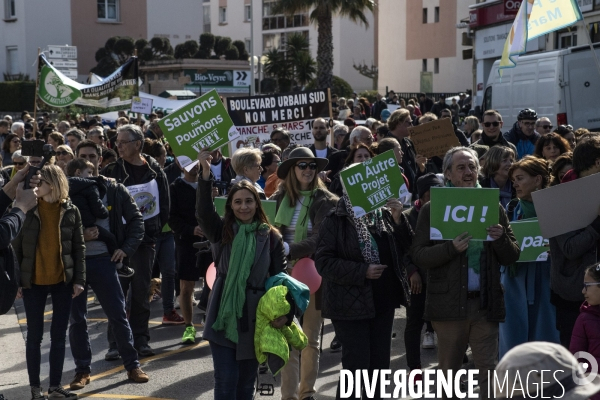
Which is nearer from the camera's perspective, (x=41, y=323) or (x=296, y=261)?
(x=296, y=261)

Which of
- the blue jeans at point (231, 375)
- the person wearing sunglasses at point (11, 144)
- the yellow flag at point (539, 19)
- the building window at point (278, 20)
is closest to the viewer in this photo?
the blue jeans at point (231, 375)

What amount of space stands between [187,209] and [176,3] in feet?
163

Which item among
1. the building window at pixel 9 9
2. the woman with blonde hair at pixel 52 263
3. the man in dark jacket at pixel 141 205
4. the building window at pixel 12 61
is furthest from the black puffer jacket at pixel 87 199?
the building window at pixel 9 9

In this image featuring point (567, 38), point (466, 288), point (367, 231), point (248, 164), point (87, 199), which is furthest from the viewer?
point (567, 38)

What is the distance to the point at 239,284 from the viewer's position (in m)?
5.46

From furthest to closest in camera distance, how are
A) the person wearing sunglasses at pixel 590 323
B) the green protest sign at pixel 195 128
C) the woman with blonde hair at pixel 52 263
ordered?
the green protest sign at pixel 195 128 < the woman with blonde hair at pixel 52 263 < the person wearing sunglasses at pixel 590 323

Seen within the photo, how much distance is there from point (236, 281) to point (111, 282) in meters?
2.12

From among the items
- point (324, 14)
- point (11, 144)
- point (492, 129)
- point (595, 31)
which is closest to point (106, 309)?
point (492, 129)

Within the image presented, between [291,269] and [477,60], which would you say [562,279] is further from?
[477,60]

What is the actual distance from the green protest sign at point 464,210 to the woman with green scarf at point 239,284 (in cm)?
98

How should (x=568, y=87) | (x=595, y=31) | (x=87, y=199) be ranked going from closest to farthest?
(x=87, y=199) → (x=568, y=87) → (x=595, y=31)

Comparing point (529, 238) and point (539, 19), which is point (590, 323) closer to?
point (529, 238)

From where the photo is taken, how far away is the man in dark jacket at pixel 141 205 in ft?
26.8

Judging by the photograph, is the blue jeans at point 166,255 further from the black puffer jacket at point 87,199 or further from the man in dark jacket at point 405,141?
the man in dark jacket at point 405,141
